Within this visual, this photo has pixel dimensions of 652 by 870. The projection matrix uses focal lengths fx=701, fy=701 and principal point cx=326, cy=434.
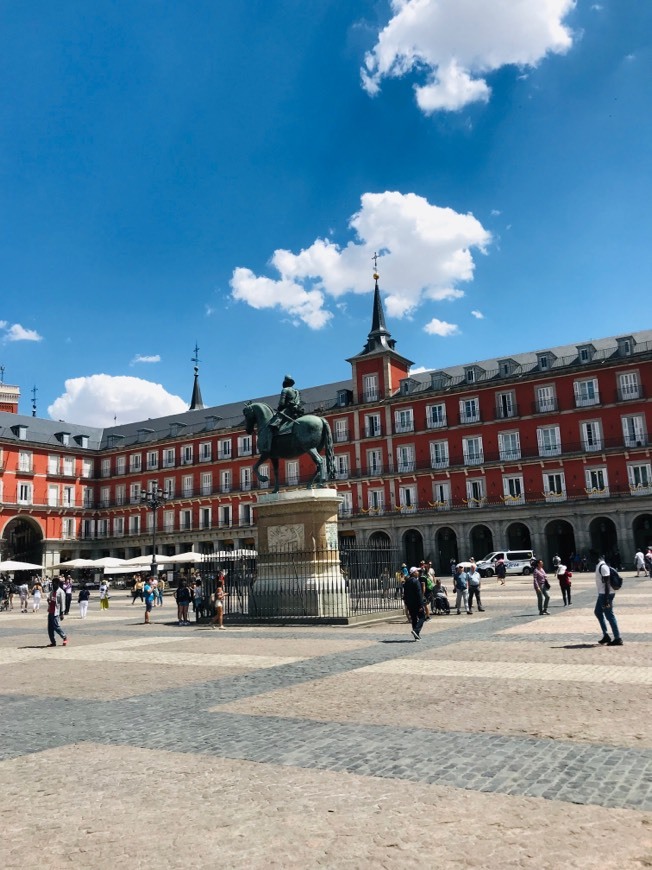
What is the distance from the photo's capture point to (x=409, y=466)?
5059cm

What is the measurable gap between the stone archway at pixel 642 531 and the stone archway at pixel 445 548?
1181 centimetres

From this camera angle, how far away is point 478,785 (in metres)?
4.62

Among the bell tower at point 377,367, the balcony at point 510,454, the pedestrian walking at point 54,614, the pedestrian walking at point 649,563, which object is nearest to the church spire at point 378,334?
the bell tower at point 377,367

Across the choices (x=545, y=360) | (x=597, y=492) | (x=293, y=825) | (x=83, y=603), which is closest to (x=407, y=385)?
(x=545, y=360)

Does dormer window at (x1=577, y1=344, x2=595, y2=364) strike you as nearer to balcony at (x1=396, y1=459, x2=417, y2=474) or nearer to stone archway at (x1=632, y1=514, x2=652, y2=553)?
stone archway at (x1=632, y1=514, x2=652, y2=553)

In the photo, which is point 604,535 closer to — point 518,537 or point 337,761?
point 518,537

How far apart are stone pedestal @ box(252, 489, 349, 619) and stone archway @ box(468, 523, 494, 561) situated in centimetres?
3135

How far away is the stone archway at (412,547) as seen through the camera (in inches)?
1983

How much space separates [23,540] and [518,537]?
43636mm

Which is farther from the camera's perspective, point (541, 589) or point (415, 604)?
point (541, 589)

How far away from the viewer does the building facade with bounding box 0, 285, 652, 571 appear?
4359 cm

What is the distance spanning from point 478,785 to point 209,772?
1.95 m

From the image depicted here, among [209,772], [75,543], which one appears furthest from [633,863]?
[75,543]

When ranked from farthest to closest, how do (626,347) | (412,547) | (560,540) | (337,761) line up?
1. (412,547)
2. (560,540)
3. (626,347)
4. (337,761)
